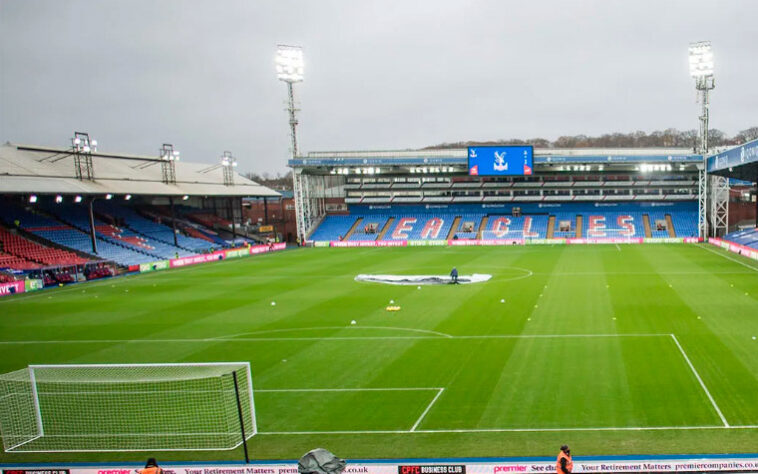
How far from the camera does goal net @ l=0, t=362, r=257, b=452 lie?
1195cm

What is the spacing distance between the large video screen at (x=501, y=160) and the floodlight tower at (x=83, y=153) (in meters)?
37.3

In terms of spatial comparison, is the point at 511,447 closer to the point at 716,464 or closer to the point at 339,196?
the point at 716,464

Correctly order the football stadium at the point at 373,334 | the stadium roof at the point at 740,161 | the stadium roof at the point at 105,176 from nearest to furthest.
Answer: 1. the football stadium at the point at 373,334
2. the stadium roof at the point at 740,161
3. the stadium roof at the point at 105,176

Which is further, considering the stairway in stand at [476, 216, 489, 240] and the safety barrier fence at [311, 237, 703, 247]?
the stairway in stand at [476, 216, 489, 240]

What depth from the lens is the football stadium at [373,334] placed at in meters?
11.2

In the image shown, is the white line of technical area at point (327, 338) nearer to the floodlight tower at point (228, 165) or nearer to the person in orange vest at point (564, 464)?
the person in orange vest at point (564, 464)

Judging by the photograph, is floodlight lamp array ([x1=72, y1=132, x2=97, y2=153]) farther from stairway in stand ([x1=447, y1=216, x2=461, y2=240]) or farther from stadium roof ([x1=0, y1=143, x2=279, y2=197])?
stairway in stand ([x1=447, y1=216, x2=461, y2=240])

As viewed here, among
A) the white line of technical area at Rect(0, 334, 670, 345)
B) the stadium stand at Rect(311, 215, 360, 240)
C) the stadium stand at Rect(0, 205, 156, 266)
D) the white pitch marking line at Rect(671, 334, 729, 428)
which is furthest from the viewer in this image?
the stadium stand at Rect(311, 215, 360, 240)

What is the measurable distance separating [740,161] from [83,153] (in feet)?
162

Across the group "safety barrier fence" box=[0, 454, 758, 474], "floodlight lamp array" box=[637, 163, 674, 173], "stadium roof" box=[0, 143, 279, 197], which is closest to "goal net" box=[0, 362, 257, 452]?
"safety barrier fence" box=[0, 454, 758, 474]

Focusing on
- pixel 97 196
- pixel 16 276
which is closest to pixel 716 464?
pixel 16 276

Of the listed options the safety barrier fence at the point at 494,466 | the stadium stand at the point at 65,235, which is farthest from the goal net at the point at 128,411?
the stadium stand at the point at 65,235

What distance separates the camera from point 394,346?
1841 centimetres

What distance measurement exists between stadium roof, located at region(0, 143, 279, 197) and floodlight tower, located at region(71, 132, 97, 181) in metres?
0.58
